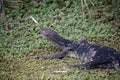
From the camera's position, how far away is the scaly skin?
18.9 ft

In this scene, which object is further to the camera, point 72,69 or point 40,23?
point 40,23

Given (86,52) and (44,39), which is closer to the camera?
(86,52)

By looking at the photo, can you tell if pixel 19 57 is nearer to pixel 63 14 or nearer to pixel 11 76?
pixel 11 76

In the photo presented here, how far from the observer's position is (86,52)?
6.16 m

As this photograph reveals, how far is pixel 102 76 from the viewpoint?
5555 millimetres

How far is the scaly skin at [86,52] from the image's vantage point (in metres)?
5.75

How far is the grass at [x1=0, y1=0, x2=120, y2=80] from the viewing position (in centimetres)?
572

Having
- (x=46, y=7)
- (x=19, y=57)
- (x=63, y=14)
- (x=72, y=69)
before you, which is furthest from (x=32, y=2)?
(x=72, y=69)

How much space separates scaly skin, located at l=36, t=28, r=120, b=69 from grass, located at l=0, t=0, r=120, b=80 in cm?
11

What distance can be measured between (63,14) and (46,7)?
617mm

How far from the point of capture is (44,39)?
7102mm

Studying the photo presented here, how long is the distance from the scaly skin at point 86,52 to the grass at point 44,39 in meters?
0.11

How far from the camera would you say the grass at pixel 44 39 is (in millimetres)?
5719

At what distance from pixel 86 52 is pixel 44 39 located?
1286 mm
